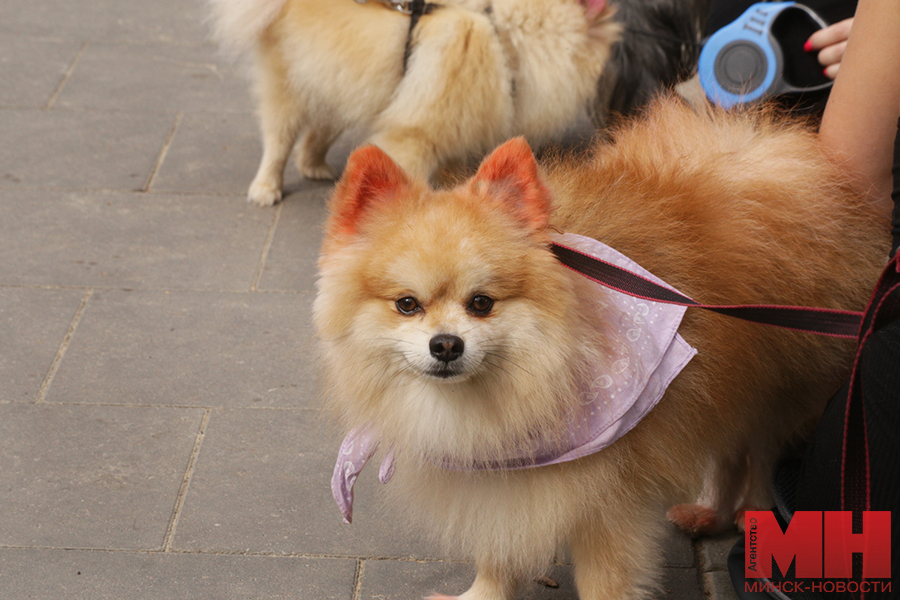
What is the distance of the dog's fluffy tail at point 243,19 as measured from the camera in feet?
13.1

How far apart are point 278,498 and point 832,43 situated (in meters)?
2.34

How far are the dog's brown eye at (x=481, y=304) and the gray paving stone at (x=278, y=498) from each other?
29.3 inches

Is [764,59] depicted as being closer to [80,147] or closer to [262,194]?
[262,194]

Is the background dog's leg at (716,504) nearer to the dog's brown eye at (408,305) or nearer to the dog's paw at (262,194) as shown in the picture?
the dog's brown eye at (408,305)

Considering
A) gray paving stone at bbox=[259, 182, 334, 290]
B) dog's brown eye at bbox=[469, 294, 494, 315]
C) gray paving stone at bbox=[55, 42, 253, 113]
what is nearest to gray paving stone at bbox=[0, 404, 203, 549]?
gray paving stone at bbox=[259, 182, 334, 290]

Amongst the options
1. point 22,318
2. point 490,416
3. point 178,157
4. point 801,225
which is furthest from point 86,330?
point 801,225

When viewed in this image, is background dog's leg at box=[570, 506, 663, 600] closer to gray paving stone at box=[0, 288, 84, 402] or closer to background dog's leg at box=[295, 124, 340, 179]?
gray paving stone at box=[0, 288, 84, 402]

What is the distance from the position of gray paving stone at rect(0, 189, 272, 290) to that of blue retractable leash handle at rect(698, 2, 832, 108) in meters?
2.15

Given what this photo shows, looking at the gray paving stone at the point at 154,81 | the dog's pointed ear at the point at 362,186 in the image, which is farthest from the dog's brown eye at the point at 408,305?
the gray paving stone at the point at 154,81

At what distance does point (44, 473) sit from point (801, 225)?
2.41 metres

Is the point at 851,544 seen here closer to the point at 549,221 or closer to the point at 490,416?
the point at 490,416

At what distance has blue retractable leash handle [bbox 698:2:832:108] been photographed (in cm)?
292

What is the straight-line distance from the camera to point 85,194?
14.6ft

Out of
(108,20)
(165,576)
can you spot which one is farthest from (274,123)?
(108,20)
